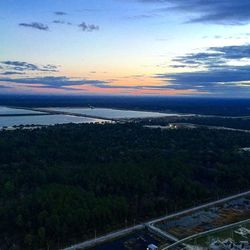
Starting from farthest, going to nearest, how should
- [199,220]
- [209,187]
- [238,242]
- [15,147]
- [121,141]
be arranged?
[121,141] < [15,147] < [209,187] < [199,220] < [238,242]

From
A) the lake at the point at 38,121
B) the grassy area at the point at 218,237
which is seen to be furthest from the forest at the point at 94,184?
the lake at the point at 38,121

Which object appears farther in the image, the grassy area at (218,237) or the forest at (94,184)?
the forest at (94,184)

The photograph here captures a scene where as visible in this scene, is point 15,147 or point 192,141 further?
point 192,141

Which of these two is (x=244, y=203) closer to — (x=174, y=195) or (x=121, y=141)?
(x=174, y=195)

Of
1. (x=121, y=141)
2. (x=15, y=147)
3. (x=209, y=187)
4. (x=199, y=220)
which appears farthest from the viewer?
(x=121, y=141)

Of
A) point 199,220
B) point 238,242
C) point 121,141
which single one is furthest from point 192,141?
point 238,242

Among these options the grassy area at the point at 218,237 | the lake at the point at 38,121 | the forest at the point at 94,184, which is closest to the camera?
the grassy area at the point at 218,237

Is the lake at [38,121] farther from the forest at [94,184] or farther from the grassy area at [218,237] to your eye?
the grassy area at [218,237]

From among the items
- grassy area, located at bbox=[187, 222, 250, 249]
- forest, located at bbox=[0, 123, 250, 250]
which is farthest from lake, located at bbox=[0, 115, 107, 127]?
grassy area, located at bbox=[187, 222, 250, 249]

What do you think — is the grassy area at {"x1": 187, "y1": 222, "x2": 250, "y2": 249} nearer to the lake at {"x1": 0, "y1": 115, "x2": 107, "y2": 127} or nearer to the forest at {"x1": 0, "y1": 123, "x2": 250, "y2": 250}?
the forest at {"x1": 0, "y1": 123, "x2": 250, "y2": 250}
